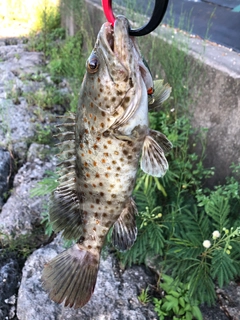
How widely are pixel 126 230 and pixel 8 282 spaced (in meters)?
1.71

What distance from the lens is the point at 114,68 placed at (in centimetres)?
138

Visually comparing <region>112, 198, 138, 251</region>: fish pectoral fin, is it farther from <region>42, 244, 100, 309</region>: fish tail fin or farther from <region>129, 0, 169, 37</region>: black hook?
<region>129, 0, 169, 37</region>: black hook

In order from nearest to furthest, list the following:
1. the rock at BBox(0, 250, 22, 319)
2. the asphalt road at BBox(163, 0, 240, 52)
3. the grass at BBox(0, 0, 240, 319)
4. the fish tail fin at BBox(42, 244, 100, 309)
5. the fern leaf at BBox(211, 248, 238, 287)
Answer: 1. the fish tail fin at BBox(42, 244, 100, 309)
2. the fern leaf at BBox(211, 248, 238, 287)
3. the grass at BBox(0, 0, 240, 319)
4. the rock at BBox(0, 250, 22, 319)
5. the asphalt road at BBox(163, 0, 240, 52)

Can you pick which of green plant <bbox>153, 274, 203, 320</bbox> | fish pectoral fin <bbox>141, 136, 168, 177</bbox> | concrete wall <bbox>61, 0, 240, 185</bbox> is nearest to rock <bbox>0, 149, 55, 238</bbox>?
green plant <bbox>153, 274, 203, 320</bbox>

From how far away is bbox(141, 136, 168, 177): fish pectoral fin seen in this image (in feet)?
4.94

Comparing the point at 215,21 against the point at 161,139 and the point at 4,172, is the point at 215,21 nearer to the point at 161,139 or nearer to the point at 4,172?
the point at 4,172

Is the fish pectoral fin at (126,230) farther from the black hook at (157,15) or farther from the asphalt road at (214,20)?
the asphalt road at (214,20)

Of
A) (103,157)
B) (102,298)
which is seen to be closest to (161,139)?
(103,157)

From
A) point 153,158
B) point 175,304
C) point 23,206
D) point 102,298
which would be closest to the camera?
point 153,158

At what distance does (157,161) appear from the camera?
152 cm

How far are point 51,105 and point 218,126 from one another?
2.84m

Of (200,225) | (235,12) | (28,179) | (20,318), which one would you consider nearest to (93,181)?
(200,225)

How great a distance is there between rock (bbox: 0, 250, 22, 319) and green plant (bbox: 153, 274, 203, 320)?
3.63 ft

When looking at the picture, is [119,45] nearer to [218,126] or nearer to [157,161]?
[157,161]
